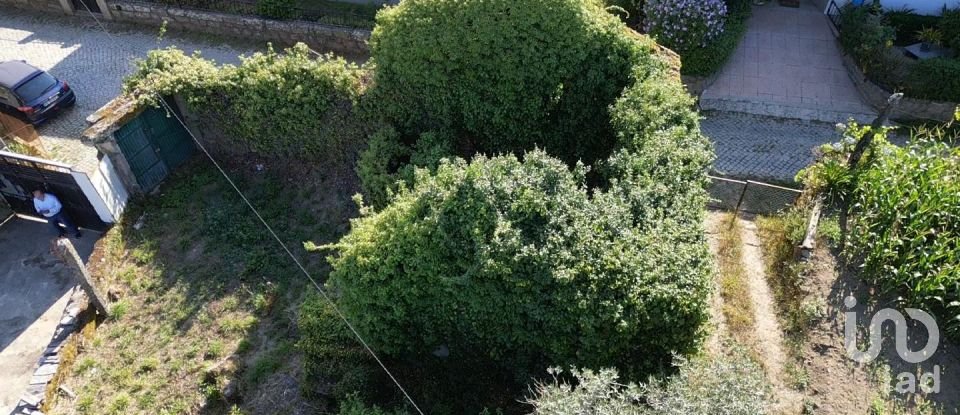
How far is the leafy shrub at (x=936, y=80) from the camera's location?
48.0ft

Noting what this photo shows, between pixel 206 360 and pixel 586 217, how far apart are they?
725cm

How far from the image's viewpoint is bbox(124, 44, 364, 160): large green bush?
12.9m

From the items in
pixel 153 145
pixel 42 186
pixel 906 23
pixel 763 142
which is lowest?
pixel 763 142

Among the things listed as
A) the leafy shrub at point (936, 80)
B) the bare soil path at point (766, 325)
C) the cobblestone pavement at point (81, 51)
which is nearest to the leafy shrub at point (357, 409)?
the bare soil path at point (766, 325)

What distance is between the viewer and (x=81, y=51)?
18359mm

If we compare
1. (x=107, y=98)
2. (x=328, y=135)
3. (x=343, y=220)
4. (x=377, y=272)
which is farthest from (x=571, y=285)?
(x=107, y=98)

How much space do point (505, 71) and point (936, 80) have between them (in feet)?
36.3

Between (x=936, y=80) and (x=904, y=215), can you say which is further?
(x=936, y=80)

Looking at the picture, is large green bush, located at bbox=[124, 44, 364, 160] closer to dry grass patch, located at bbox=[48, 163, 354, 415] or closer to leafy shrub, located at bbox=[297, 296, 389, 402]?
dry grass patch, located at bbox=[48, 163, 354, 415]

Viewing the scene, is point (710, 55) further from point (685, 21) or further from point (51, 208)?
point (51, 208)

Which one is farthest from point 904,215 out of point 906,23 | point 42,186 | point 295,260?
point 42,186

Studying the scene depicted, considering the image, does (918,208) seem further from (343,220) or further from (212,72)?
(212,72)

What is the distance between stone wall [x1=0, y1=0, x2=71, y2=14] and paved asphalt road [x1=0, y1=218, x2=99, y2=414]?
369 inches

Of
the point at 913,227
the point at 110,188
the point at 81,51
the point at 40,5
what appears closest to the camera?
the point at 913,227
